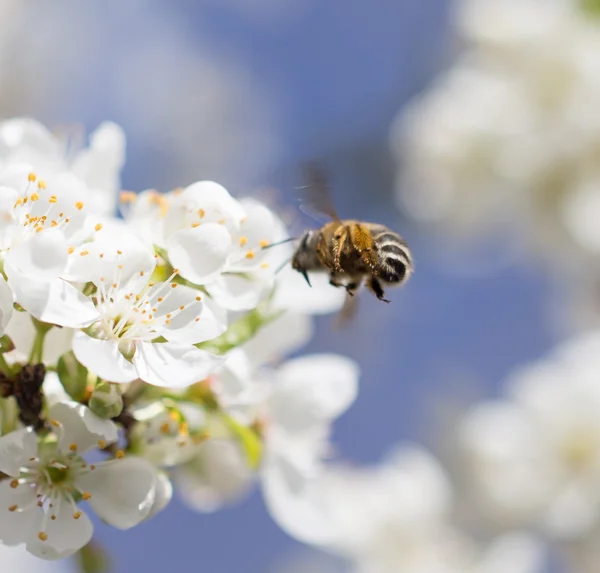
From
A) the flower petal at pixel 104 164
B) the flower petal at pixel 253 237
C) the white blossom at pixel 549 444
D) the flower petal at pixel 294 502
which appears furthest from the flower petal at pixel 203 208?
the white blossom at pixel 549 444

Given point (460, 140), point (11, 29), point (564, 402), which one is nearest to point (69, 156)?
point (564, 402)

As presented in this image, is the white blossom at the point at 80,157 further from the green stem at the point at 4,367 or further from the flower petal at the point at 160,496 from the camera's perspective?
the flower petal at the point at 160,496

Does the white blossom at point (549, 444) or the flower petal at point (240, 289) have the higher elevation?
the white blossom at point (549, 444)

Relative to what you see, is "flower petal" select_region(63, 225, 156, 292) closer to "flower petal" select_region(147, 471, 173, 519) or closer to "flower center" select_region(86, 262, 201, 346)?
"flower center" select_region(86, 262, 201, 346)

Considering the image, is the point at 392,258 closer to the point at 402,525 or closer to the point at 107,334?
the point at 107,334

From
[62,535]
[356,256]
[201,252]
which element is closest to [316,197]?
[356,256]

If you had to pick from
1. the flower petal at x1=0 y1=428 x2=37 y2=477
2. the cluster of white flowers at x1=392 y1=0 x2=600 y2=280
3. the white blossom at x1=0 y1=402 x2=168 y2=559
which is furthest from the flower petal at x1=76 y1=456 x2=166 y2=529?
the cluster of white flowers at x1=392 y1=0 x2=600 y2=280

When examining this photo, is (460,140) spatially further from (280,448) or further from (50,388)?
(50,388)

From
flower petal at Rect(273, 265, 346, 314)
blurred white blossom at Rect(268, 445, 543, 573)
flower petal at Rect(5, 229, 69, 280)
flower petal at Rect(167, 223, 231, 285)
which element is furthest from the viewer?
blurred white blossom at Rect(268, 445, 543, 573)
